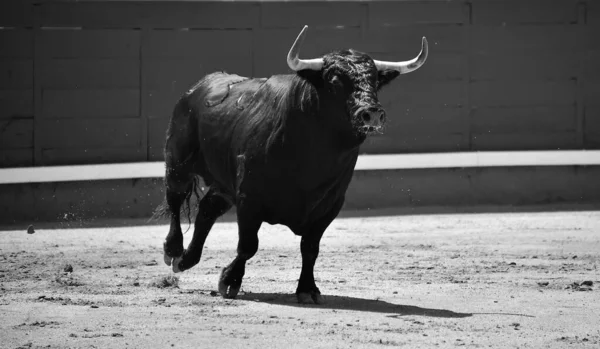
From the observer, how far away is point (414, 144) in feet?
35.2

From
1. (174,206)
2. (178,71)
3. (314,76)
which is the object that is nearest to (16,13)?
(178,71)

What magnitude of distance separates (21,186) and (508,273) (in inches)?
169

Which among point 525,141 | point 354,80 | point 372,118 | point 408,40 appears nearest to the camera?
point 372,118

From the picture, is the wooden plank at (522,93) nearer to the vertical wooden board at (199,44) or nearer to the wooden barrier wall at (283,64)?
the wooden barrier wall at (283,64)

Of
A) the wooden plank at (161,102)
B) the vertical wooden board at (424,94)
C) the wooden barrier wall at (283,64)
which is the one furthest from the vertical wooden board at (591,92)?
the wooden plank at (161,102)

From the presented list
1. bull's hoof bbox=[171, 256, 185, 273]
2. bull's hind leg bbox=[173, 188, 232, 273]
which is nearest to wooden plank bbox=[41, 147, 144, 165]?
bull's hind leg bbox=[173, 188, 232, 273]

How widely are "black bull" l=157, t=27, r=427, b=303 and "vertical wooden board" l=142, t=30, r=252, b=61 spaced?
4.10 meters

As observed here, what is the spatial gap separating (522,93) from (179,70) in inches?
113

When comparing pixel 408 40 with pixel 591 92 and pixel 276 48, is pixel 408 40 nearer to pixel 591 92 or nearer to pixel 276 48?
pixel 276 48

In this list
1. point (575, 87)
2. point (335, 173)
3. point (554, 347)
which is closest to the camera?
point (554, 347)

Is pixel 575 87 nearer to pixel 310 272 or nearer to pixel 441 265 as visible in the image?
pixel 441 265

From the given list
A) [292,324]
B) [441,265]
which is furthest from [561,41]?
[292,324]

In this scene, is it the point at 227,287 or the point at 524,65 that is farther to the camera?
the point at 524,65

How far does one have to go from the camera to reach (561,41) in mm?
10984
